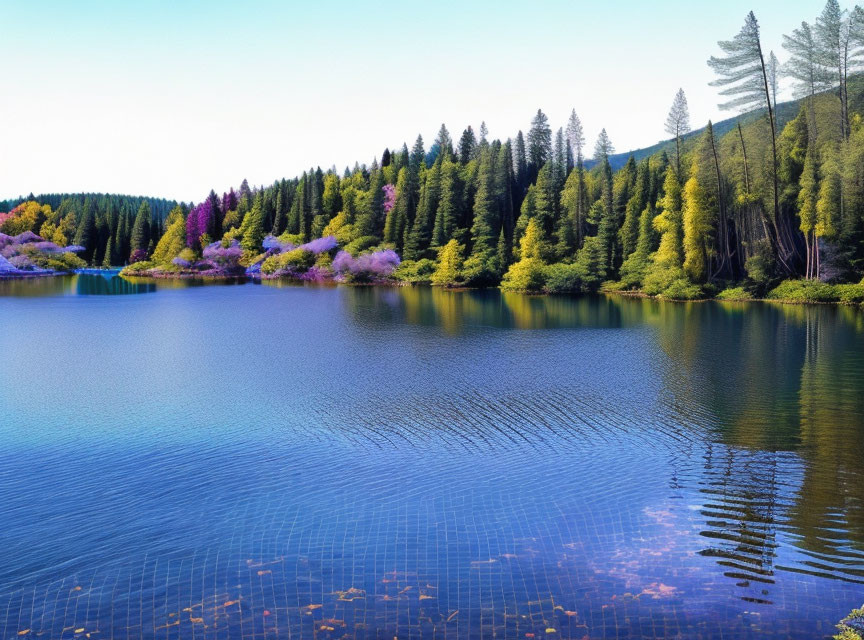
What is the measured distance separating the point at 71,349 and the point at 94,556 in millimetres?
29111

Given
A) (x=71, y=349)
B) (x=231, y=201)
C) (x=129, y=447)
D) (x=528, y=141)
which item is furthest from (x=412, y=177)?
(x=129, y=447)

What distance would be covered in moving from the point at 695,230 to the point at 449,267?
116 ft

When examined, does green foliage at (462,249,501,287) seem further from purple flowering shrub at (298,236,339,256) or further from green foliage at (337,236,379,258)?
purple flowering shrub at (298,236,339,256)

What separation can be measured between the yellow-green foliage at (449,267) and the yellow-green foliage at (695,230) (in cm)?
3272

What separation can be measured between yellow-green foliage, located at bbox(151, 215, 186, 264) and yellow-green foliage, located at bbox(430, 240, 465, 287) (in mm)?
67265

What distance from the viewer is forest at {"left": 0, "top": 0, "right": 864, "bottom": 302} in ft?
214

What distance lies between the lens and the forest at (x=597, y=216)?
2566 inches

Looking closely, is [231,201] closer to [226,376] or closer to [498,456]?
[226,376]

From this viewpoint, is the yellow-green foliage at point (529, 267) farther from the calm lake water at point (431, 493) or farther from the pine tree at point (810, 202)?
the calm lake water at point (431, 493)

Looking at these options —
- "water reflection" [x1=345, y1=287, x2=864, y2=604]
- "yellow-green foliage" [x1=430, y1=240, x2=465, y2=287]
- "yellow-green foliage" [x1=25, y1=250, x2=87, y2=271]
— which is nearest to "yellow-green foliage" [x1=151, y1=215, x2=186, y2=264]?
"yellow-green foliage" [x1=25, y1=250, x2=87, y2=271]

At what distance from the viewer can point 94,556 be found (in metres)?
13.3

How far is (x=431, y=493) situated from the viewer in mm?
16828

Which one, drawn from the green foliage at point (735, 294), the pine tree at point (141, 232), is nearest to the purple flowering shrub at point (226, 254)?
the pine tree at point (141, 232)

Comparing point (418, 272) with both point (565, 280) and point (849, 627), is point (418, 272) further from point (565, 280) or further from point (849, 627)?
point (849, 627)
